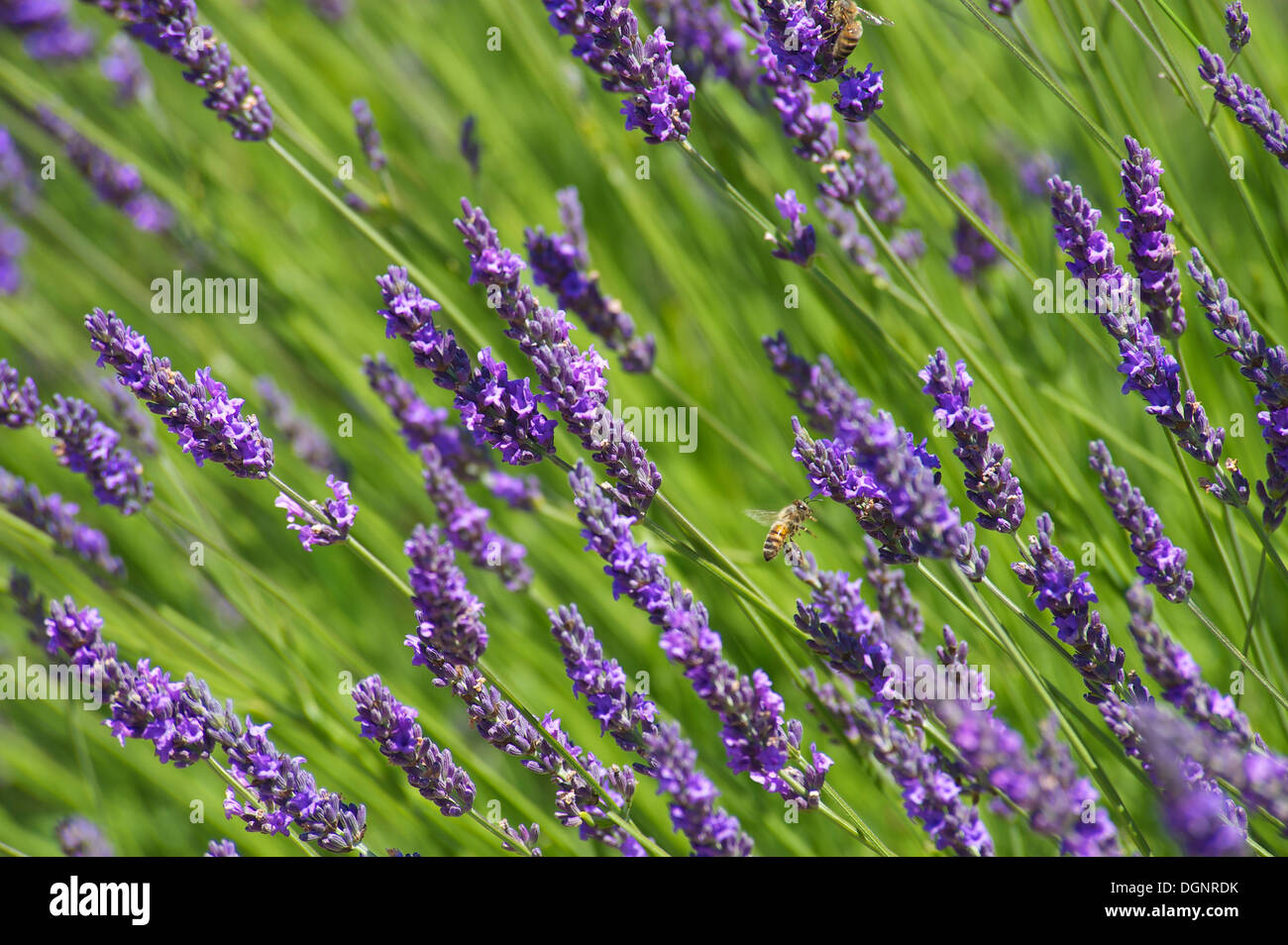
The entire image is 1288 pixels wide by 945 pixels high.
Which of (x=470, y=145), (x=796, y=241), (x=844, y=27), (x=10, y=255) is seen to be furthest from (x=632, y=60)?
(x=10, y=255)

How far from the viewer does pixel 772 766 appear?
1.46m

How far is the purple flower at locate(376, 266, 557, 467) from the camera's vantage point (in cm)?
146

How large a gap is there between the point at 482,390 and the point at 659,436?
127 centimetres

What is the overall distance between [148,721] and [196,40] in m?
1.29

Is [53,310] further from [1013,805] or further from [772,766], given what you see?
[1013,805]

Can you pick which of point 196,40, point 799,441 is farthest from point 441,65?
point 799,441

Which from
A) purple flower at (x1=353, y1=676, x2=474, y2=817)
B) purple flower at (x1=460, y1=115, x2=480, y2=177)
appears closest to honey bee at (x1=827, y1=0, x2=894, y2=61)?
purple flower at (x1=460, y1=115, x2=480, y2=177)

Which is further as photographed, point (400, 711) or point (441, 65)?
point (441, 65)

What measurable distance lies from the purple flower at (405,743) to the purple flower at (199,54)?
1.14 m

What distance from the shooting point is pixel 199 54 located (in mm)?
1848

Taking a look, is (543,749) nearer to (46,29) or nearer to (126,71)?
(126,71)

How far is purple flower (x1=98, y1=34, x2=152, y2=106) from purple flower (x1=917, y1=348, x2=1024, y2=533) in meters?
2.35

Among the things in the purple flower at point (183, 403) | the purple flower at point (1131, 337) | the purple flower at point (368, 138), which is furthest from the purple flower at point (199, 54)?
the purple flower at point (1131, 337)

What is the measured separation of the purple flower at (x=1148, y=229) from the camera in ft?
4.62
